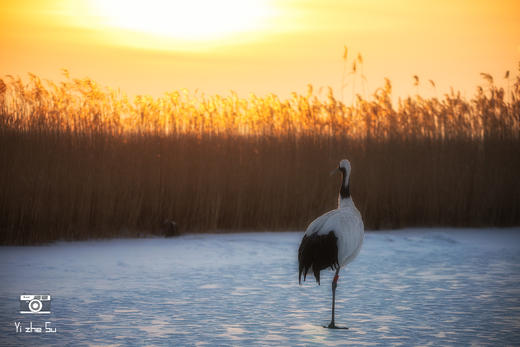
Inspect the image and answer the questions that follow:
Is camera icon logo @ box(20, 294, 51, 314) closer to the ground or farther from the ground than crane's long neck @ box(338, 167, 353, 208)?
closer to the ground

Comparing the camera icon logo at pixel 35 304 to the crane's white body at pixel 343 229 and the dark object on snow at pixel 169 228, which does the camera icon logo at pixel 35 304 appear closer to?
the crane's white body at pixel 343 229

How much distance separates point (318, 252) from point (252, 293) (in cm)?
112

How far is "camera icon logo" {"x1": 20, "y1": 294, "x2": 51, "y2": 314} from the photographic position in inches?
217

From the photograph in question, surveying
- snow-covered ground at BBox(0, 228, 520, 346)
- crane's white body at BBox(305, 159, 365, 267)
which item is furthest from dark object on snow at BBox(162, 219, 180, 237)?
crane's white body at BBox(305, 159, 365, 267)

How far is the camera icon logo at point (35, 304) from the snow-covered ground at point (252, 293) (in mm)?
86

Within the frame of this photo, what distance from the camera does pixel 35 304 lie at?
5.58m

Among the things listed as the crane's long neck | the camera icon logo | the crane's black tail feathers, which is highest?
the crane's long neck

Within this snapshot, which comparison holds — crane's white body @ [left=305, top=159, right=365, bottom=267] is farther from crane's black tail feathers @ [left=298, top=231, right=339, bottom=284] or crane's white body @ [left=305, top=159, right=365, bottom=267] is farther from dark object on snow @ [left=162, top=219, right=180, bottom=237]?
dark object on snow @ [left=162, top=219, right=180, bottom=237]

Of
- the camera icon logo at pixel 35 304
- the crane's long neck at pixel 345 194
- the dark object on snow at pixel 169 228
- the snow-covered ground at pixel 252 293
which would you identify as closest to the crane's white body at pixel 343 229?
the crane's long neck at pixel 345 194

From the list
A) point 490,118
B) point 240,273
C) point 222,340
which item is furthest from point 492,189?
point 222,340

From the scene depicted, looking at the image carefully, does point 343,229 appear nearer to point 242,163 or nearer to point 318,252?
point 318,252

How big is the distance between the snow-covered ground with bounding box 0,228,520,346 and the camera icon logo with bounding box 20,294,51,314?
0.09 m

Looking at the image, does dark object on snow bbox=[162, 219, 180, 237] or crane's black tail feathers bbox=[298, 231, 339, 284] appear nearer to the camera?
crane's black tail feathers bbox=[298, 231, 339, 284]

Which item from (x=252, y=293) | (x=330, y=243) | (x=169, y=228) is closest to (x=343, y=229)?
(x=330, y=243)
